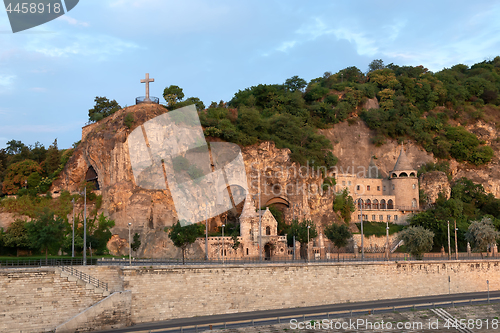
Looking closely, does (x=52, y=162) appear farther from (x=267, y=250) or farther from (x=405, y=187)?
(x=405, y=187)

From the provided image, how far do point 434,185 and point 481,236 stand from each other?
66.8 ft

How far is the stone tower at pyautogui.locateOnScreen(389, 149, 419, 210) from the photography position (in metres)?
83.8

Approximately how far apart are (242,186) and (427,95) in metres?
55.5

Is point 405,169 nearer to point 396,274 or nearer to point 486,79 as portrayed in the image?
point 396,274

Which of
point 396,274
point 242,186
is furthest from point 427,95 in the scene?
point 396,274

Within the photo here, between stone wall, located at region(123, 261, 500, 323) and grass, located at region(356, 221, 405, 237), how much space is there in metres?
20.9

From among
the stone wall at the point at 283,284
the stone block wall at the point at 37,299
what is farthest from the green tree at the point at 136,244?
the stone block wall at the point at 37,299

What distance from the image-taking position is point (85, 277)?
3731 cm

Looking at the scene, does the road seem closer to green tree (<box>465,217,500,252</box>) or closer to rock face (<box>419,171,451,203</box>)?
green tree (<box>465,217,500,252</box>)

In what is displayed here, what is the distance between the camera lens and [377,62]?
4936 inches

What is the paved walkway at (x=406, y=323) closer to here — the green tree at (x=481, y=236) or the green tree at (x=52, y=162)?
the green tree at (x=481, y=236)

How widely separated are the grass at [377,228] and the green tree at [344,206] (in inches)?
90.6

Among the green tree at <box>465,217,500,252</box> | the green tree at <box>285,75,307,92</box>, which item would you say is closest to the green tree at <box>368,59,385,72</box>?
the green tree at <box>285,75,307,92</box>

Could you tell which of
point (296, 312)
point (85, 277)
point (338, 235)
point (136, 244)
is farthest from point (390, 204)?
point (85, 277)
